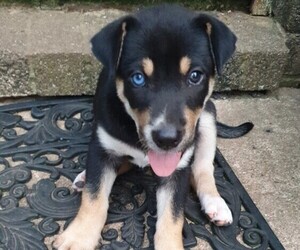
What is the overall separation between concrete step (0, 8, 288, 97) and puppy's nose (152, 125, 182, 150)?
4.69 ft

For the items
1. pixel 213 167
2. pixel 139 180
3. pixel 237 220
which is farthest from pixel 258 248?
pixel 139 180

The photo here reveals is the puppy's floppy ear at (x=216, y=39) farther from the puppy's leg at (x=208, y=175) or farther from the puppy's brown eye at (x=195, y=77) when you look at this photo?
the puppy's leg at (x=208, y=175)

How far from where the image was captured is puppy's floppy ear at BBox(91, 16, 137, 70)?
2611mm

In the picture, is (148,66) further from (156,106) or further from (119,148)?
(119,148)

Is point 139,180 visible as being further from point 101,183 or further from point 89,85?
point 89,85

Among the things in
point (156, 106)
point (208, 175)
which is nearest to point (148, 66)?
point (156, 106)

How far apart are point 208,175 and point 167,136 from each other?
0.76 metres

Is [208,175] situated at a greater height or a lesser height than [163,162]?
lesser

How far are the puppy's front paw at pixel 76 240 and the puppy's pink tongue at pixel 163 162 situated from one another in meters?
0.44

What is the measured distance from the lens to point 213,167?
329 cm

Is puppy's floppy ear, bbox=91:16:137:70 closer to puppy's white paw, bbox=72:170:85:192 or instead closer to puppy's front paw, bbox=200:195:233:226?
puppy's white paw, bbox=72:170:85:192

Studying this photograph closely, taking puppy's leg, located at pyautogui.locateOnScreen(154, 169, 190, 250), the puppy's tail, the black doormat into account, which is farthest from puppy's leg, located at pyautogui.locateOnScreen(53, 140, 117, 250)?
the puppy's tail

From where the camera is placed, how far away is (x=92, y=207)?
2.85 m

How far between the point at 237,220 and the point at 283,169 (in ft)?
1.90
